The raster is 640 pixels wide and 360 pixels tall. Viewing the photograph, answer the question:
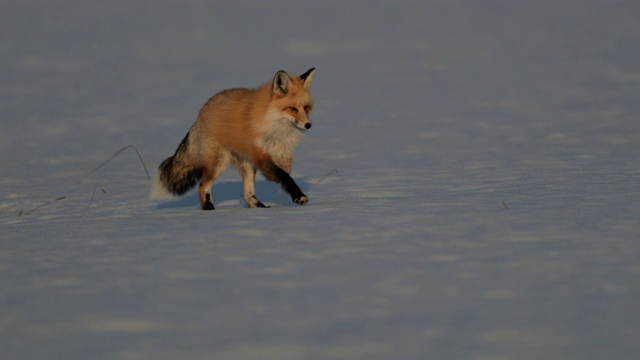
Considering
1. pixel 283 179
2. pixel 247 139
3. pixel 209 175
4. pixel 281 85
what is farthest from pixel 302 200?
pixel 209 175

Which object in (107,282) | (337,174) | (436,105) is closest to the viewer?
(107,282)

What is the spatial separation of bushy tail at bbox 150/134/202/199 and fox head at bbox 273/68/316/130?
37.3 inches

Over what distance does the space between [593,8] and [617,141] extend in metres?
10.3

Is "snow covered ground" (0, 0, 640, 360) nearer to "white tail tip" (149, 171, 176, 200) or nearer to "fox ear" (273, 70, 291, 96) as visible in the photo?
"white tail tip" (149, 171, 176, 200)

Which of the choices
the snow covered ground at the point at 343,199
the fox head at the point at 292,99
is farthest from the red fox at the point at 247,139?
the snow covered ground at the point at 343,199

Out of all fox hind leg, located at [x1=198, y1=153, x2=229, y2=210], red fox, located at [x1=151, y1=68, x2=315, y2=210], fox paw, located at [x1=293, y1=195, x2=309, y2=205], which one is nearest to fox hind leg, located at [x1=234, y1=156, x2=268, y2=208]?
red fox, located at [x1=151, y1=68, x2=315, y2=210]

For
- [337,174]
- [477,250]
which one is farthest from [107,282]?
[337,174]

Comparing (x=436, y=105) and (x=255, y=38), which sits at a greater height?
(x=255, y=38)

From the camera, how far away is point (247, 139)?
21.1 feet

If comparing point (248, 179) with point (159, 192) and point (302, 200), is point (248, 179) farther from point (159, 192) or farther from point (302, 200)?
point (302, 200)

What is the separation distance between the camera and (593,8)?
18.5 metres

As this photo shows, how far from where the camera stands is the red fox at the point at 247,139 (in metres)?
6.32

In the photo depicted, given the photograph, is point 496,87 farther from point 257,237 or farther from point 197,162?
point 257,237

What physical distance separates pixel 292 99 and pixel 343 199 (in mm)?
804
